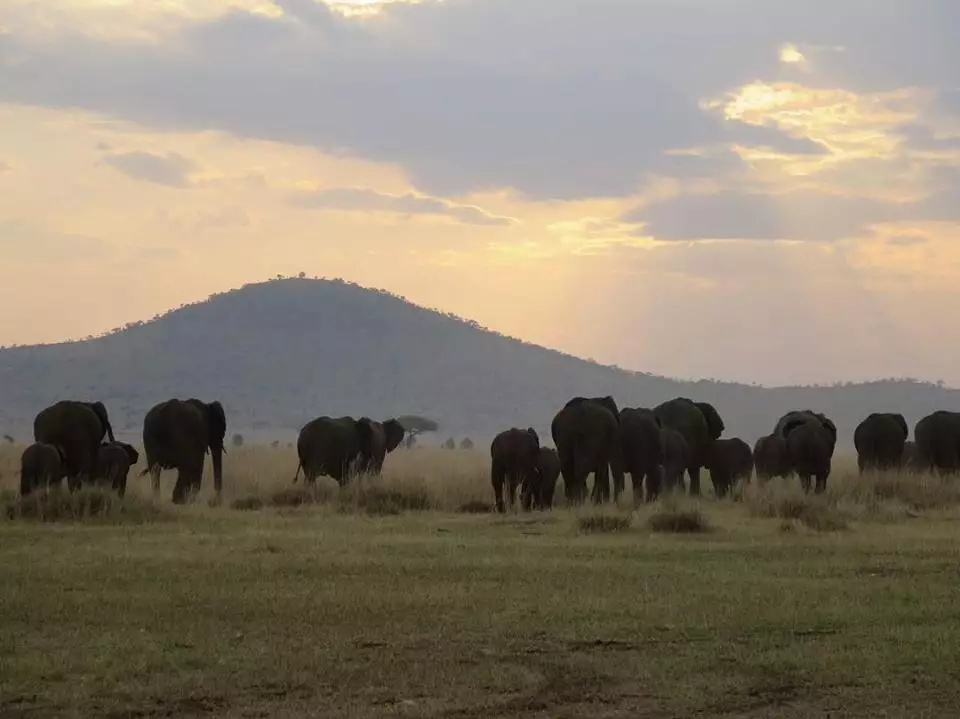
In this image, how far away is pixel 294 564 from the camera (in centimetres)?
1444

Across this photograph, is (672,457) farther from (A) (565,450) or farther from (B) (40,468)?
(B) (40,468)

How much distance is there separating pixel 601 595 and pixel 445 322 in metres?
120

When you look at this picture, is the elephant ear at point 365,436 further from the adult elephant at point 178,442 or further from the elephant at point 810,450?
the elephant at point 810,450

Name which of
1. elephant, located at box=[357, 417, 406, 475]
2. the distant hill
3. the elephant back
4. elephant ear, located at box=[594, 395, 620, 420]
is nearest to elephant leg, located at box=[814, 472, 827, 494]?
the elephant back

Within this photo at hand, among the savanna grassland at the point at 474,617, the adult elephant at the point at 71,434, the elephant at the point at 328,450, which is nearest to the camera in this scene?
the savanna grassland at the point at 474,617

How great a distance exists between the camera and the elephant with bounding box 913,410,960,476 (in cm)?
3180

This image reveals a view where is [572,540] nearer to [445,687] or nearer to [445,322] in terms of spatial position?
[445,687]

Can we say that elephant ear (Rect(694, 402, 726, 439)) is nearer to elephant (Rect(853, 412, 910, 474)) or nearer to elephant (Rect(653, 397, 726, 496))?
elephant (Rect(653, 397, 726, 496))

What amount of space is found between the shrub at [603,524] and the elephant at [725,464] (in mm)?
10824

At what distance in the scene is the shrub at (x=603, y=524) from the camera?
18.9 meters

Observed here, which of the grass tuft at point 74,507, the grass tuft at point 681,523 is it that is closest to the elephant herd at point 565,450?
the grass tuft at point 74,507

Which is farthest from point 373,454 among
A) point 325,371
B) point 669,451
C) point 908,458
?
point 325,371

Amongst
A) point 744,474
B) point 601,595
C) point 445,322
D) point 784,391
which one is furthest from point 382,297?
point 601,595

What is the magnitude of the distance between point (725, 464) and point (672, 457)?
2.77 meters
